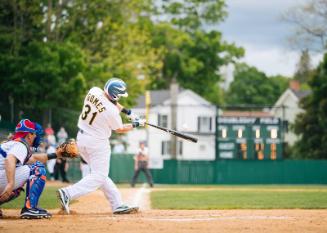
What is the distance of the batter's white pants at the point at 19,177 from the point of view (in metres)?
10.5

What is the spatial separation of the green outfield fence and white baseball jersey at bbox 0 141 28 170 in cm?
2362

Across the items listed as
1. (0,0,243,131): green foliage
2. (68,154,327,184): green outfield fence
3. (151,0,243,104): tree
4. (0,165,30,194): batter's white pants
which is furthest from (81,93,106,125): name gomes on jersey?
(151,0,243,104): tree

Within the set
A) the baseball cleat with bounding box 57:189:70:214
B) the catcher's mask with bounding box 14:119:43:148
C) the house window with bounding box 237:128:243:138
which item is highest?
the house window with bounding box 237:128:243:138

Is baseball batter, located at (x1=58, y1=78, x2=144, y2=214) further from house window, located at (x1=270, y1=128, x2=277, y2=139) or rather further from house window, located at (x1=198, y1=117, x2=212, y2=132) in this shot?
house window, located at (x1=198, y1=117, x2=212, y2=132)

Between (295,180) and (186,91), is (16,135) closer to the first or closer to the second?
(295,180)

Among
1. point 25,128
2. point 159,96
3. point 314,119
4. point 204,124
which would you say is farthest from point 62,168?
point 159,96

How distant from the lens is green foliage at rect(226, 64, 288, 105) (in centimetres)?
9256

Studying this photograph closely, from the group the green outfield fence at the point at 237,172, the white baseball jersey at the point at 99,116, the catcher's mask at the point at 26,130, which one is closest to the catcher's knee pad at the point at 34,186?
the catcher's mask at the point at 26,130

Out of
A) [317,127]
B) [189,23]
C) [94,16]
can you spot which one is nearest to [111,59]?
[94,16]

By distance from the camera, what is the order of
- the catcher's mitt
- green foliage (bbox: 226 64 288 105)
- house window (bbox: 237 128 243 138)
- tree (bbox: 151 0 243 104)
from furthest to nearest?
green foliage (bbox: 226 64 288 105) → tree (bbox: 151 0 243 104) → house window (bbox: 237 128 243 138) → the catcher's mitt

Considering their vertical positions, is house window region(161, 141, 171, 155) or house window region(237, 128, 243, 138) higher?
house window region(161, 141, 171, 155)

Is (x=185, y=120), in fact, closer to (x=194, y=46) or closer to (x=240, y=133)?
(x=194, y=46)

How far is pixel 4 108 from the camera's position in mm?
31891

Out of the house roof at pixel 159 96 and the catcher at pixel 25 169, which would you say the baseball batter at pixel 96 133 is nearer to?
the catcher at pixel 25 169
